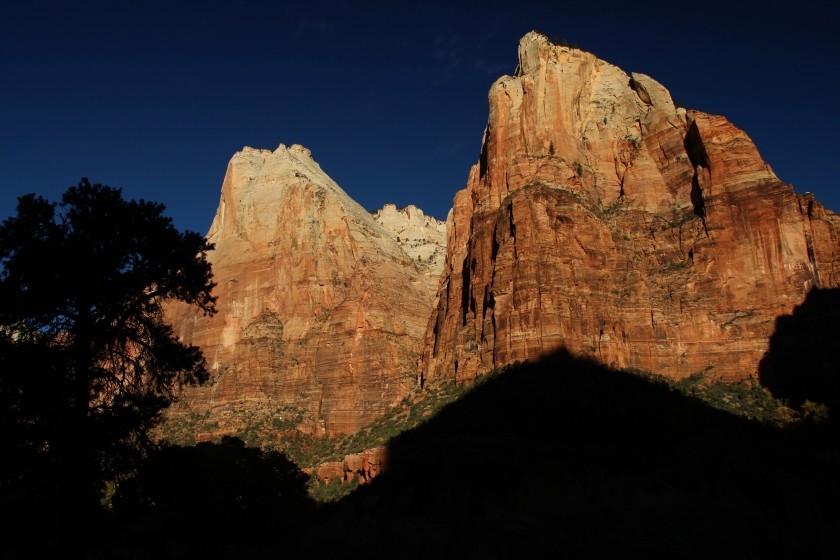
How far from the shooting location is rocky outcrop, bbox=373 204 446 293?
12812 cm

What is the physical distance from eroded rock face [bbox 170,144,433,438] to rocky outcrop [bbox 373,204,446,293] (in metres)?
9.24

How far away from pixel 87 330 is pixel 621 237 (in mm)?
57837

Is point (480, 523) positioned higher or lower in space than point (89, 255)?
lower

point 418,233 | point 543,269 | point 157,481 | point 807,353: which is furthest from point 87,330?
point 418,233

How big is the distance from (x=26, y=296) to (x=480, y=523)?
1028 centimetres

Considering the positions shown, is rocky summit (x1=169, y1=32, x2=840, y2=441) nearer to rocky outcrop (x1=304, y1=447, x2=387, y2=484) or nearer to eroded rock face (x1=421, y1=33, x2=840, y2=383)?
eroded rock face (x1=421, y1=33, x2=840, y2=383)

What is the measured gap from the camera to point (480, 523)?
12836 mm

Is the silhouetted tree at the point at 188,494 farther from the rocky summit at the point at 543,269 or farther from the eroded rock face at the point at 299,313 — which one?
the eroded rock face at the point at 299,313

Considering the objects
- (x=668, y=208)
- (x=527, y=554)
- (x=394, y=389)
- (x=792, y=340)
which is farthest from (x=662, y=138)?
(x=527, y=554)

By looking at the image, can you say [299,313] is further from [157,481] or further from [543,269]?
[157,481]

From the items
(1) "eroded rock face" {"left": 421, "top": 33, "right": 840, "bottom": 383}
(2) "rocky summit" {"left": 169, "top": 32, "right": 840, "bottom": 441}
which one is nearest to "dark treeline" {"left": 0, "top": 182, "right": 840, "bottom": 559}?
(2) "rocky summit" {"left": 169, "top": 32, "right": 840, "bottom": 441}

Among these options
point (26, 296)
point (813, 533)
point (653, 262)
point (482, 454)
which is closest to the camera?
point (813, 533)

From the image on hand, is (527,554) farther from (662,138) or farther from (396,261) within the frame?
(396,261)

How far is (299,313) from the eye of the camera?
319ft
